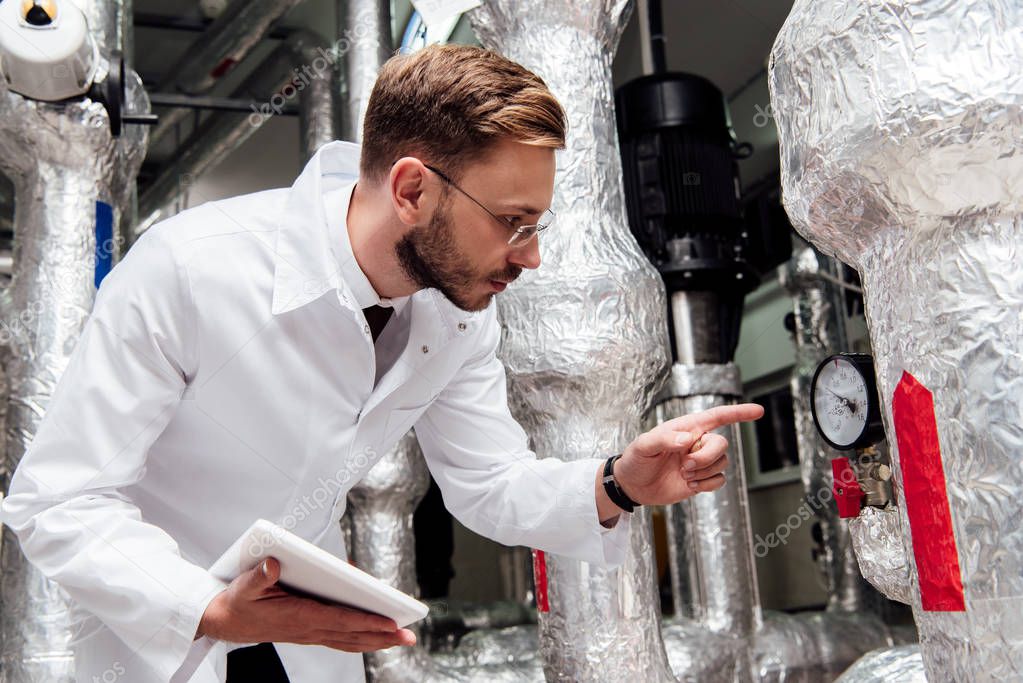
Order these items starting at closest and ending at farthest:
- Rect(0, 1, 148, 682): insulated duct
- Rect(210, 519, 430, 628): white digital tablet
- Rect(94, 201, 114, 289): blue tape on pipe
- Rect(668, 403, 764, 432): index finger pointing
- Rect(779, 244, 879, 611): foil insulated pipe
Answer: Rect(210, 519, 430, 628): white digital tablet → Rect(668, 403, 764, 432): index finger pointing → Rect(0, 1, 148, 682): insulated duct → Rect(94, 201, 114, 289): blue tape on pipe → Rect(779, 244, 879, 611): foil insulated pipe

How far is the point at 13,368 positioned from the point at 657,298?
0.96 m

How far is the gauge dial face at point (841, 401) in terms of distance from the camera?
1.07 m

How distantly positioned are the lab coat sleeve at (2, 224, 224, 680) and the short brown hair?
0.27 meters

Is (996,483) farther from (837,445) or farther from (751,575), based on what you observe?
(751,575)

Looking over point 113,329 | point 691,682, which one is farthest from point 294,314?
point 691,682

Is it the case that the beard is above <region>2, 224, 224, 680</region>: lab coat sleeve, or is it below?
above

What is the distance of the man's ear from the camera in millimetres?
1025

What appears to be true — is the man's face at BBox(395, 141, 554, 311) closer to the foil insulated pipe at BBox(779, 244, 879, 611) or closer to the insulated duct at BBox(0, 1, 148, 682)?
the insulated duct at BBox(0, 1, 148, 682)

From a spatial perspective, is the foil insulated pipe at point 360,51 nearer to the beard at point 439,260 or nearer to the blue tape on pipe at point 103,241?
the blue tape on pipe at point 103,241

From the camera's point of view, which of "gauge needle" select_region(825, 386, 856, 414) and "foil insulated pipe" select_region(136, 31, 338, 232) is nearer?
"gauge needle" select_region(825, 386, 856, 414)

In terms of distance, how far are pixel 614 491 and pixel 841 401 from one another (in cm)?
27

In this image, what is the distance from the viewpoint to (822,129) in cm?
84

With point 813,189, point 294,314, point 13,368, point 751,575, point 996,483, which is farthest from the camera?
point 751,575

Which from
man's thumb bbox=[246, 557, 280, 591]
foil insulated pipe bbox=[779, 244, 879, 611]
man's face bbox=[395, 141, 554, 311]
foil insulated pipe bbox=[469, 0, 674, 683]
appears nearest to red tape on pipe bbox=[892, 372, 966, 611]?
man's face bbox=[395, 141, 554, 311]
